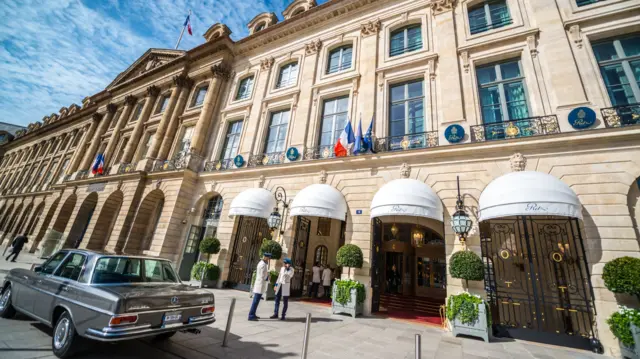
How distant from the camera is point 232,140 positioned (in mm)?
15953

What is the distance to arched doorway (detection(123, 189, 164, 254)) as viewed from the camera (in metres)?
15.1

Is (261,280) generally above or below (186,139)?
below

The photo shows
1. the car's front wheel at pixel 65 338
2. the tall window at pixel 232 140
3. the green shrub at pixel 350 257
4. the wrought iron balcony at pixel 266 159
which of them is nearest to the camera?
the car's front wheel at pixel 65 338

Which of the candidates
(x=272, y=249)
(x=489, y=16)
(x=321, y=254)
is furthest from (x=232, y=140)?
(x=489, y=16)

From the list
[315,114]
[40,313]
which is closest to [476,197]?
[315,114]

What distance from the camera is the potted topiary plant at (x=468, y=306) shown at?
6.45 metres

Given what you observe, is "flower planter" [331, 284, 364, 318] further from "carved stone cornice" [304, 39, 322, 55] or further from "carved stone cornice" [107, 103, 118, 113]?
"carved stone cornice" [107, 103, 118, 113]

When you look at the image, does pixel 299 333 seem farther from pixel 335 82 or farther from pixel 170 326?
pixel 335 82

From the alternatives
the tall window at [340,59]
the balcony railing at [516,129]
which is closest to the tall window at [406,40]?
the tall window at [340,59]

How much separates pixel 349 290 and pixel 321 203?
3.27m

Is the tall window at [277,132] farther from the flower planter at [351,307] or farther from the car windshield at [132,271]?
the car windshield at [132,271]

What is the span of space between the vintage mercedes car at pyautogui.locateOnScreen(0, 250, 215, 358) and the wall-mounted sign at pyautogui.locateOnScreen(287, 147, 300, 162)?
25.2ft

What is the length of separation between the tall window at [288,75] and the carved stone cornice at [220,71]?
4388 mm

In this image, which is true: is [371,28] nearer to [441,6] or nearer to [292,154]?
[441,6]
